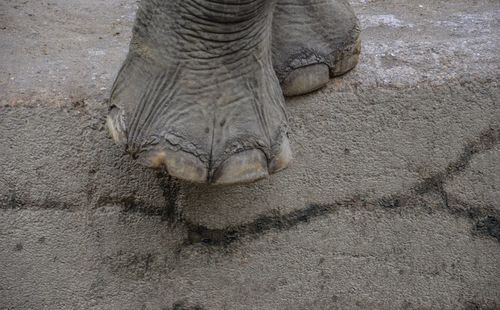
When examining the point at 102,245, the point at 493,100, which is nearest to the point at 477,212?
the point at 493,100

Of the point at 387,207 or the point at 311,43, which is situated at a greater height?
the point at 311,43

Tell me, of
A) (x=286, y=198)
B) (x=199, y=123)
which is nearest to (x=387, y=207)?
(x=286, y=198)

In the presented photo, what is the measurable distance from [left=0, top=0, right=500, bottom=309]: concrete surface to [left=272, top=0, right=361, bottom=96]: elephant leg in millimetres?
46

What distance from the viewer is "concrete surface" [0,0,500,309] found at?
1.28m

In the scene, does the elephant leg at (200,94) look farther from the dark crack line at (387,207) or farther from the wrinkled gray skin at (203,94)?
the dark crack line at (387,207)

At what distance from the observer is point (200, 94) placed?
111cm

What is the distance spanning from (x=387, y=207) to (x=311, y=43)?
14.2 inches

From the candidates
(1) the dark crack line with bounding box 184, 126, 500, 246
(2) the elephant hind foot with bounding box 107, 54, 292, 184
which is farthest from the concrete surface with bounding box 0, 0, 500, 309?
(2) the elephant hind foot with bounding box 107, 54, 292, 184

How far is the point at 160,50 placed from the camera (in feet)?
3.63

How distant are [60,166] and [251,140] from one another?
360 millimetres

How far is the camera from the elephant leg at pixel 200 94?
3.53ft

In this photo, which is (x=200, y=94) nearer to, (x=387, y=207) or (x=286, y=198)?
(x=286, y=198)

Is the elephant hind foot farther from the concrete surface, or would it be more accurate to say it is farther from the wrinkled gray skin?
the concrete surface

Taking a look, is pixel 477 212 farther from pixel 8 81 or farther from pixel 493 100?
pixel 8 81
